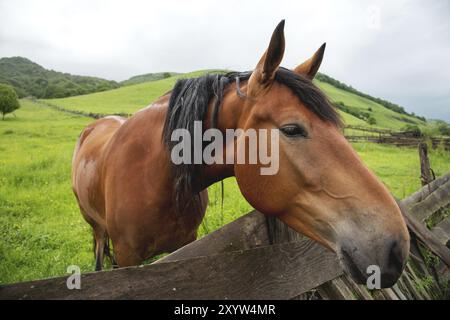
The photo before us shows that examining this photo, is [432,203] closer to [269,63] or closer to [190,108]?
[269,63]

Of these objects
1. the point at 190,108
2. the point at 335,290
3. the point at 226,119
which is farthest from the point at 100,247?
the point at 335,290

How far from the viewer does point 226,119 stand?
225cm

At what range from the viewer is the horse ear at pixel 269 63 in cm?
186

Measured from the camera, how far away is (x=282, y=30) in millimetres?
1843

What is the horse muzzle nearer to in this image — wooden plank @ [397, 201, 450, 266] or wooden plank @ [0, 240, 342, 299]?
wooden plank @ [0, 240, 342, 299]

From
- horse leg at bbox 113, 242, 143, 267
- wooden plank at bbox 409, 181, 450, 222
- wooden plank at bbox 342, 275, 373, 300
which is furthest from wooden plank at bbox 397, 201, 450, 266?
horse leg at bbox 113, 242, 143, 267

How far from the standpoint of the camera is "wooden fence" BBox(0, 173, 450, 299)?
4.50 ft

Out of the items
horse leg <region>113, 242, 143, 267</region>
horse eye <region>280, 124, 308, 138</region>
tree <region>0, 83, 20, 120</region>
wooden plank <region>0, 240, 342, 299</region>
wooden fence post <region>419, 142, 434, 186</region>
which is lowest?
horse leg <region>113, 242, 143, 267</region>

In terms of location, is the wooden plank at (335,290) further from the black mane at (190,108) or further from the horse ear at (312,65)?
the horse ear at (312,65)

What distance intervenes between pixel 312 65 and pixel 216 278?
1.67 meters

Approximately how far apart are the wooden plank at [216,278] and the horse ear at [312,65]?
1.26 m
